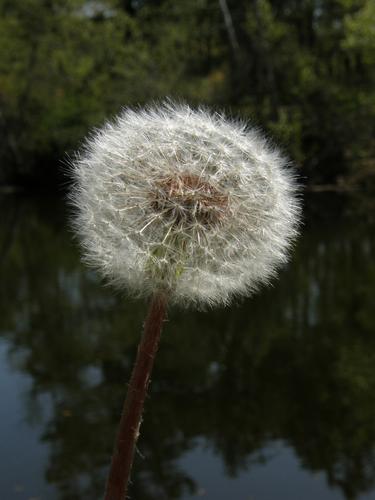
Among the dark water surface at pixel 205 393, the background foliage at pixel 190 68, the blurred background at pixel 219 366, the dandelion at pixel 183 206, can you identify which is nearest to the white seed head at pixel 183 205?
the dandelion at pixel 183 206

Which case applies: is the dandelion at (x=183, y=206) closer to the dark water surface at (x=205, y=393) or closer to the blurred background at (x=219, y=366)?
the blurred background at (x=219, y=366)

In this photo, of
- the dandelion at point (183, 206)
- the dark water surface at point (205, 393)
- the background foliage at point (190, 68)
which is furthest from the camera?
the background foliage at point (190, 68)

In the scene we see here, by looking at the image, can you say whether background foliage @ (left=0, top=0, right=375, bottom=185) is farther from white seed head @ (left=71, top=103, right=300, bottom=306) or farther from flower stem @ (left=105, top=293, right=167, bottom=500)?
flower stem @ (left=105, top=293, right=167, bottom=500)

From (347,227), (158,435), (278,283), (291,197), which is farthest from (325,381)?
(347,227)

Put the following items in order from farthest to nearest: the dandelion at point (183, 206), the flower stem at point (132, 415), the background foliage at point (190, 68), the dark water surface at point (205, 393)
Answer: the background foliage at point (190, 68)
the dark water surface at point (205, 393)
the dandelion at point (183, 206)
the flower stem at point (132, 415)

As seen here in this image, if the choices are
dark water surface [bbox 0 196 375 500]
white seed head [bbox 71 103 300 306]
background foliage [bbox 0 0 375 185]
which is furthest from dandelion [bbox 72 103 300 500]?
background foliage [bbox 0 0 375 185]

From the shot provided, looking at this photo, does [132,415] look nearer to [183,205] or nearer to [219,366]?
[183,205]

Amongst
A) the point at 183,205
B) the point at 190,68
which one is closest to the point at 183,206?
the point at 183,205
